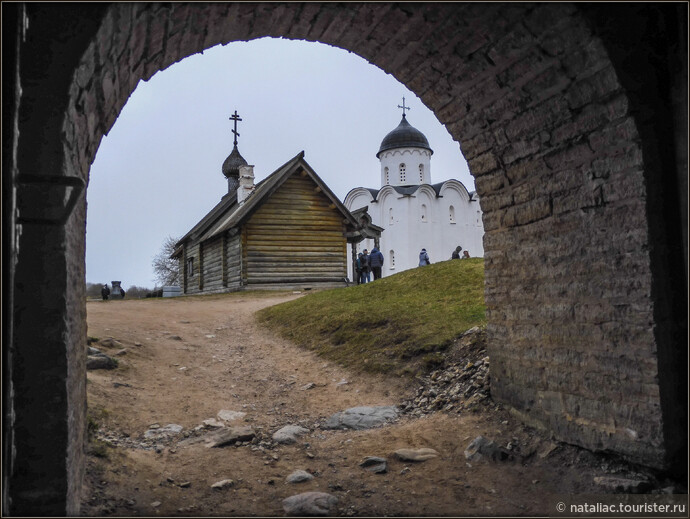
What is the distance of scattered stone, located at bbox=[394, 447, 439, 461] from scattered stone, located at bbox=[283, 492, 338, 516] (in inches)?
35.7

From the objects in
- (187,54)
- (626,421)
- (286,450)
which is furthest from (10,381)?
(626,421)

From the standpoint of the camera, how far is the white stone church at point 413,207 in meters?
38.8

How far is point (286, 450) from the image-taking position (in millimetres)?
4965

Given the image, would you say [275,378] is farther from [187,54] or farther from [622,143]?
[622,143]

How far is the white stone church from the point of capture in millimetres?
38750

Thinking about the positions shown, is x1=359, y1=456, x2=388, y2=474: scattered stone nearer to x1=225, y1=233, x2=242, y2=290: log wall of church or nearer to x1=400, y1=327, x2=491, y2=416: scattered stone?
x1=400, y1=327, x2=491, y2=416: scattered stone

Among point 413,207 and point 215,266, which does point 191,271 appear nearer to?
point 215,266

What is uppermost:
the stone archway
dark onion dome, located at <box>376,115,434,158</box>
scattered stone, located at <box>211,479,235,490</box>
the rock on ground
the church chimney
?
dark onion dome, located at <box>376,115,434,158</box>

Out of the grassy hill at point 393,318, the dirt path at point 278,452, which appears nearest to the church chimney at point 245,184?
the grassy hill at point 393,318

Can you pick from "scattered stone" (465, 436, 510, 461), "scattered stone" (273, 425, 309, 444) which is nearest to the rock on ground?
"scattered stone" (465, 436, 510, 461)

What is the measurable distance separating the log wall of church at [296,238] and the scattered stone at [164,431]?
13767 mm

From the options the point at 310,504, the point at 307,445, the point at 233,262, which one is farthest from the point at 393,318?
the point at 233,262

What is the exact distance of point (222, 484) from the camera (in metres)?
4.10

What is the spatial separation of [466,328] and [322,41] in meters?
4.50
